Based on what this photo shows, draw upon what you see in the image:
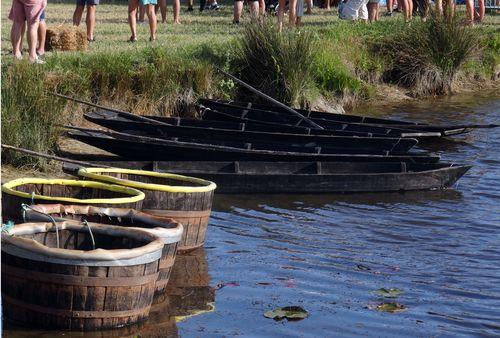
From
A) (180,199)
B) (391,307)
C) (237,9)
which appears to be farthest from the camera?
(237,9)

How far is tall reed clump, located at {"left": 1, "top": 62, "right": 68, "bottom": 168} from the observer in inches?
487

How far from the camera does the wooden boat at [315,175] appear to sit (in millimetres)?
12922

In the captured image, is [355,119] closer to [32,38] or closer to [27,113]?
[32,38]

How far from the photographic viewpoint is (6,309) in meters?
7.42

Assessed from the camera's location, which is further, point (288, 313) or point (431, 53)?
point (431, 53)

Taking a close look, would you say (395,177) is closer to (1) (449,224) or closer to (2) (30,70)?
(1) (449,224)

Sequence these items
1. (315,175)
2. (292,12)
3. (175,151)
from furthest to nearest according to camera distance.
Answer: (292,12)
(175,151)
(315,175)

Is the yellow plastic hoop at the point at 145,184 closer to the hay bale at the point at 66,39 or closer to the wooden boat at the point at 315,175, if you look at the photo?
the wooden boat at the point at 315,175

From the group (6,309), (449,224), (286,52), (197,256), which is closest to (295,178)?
(449,224)

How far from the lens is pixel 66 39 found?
17.7 metres

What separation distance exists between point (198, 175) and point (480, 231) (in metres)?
3.46

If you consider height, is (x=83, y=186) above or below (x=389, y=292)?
above

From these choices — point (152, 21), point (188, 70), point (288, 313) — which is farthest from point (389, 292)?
point (152, 21)

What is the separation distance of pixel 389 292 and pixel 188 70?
27.2ft
